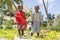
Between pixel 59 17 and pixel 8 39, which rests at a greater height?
pixel 8 39

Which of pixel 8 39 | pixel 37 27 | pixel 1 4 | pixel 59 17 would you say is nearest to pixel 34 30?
pixel 37 27

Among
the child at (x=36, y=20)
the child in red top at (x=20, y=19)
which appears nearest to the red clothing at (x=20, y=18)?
the child in red top at (x=20, y=19)

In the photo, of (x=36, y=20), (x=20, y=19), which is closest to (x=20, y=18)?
(x=20, y=19)

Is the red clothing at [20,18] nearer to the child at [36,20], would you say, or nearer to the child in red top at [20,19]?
the child in red top at [20,19]

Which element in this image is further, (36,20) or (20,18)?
→ (36,20)

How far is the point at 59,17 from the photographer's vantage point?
42.9m

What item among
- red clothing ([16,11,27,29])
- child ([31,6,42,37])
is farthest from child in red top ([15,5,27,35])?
child ([31,6,42,37])

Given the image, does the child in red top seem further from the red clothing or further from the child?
the child

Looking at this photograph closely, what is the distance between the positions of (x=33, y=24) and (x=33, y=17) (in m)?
0.28

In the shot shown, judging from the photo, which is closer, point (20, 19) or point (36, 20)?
point (20, 19)

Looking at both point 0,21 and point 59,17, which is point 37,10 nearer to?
point 0,21

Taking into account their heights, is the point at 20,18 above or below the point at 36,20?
above

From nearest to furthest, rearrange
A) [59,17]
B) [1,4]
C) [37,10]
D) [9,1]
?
[37,10] → [9,1] → [1,4] → [59,17]

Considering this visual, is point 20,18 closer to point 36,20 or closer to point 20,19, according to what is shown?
point 20,19
